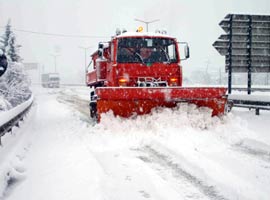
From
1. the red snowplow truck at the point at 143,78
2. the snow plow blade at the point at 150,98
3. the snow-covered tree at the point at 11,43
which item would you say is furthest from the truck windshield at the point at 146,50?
the snow-covered tree at the point at 11,43

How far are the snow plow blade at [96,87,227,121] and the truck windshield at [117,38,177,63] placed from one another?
1849 millimetres

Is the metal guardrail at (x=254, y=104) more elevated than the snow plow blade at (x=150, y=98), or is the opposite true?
the snow plow blade at (x=150, y=98)

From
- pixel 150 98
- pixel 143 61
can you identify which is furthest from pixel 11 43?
pixel 150 98

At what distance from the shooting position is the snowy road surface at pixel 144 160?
4242mm

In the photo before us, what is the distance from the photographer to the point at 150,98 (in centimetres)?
812

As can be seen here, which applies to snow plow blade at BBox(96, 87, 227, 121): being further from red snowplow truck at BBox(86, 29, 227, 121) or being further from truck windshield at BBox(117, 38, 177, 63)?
truck windshield at BBox(117, 38, 177, 63)

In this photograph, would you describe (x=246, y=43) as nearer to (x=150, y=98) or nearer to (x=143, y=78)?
(x=143, y=78)

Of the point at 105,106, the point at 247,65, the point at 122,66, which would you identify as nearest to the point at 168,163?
the point at 105,106

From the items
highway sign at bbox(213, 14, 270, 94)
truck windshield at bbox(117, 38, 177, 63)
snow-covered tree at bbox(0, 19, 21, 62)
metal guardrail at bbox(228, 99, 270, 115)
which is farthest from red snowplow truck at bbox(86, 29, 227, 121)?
snow-covered tree at bbox(0, 19, 21, 62)

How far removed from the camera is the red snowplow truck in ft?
26.6

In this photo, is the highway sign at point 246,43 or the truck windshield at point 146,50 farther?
the highway sign at point 246,43

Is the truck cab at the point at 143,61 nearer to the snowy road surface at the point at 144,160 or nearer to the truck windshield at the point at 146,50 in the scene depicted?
the truck windshield at the point at 146,50

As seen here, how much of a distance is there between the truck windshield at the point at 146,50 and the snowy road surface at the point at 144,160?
2.15m

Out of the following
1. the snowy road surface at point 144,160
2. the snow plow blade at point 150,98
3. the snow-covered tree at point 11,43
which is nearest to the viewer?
the snowy road surface at point 144,160
